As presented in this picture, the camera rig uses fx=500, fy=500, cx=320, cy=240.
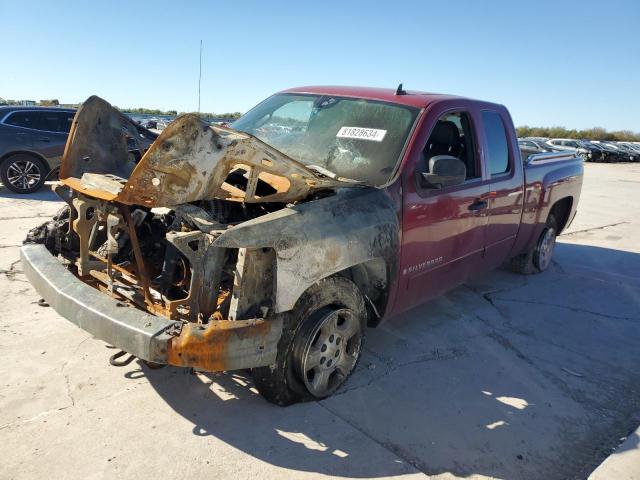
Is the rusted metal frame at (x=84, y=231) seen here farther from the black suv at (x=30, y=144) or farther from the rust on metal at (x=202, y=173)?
the black suv at (x=30, y=144)

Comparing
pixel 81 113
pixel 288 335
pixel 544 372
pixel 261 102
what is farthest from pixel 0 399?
pixel 544 372

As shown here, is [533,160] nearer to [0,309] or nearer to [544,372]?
[544,372]

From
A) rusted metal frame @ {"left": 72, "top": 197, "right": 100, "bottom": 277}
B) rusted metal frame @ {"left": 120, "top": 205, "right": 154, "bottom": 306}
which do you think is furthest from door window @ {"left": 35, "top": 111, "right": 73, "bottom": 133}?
rusted metal frame @ {"left": 120, "top": 205, "right": 154, "bottom": 306}

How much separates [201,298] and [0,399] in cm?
146

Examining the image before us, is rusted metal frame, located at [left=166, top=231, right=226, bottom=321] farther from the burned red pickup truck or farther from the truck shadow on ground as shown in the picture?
the truck shadow on ground

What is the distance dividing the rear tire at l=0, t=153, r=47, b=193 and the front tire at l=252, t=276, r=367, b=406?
869 centimetres

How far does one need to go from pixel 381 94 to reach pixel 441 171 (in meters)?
0.99

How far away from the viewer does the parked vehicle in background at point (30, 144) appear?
9375mm

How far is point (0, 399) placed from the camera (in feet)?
9.73

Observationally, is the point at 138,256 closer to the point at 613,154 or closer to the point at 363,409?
the point at 363,409

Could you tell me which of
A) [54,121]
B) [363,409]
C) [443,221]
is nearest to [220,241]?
[363,409]

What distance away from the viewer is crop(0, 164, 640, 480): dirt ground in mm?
2615

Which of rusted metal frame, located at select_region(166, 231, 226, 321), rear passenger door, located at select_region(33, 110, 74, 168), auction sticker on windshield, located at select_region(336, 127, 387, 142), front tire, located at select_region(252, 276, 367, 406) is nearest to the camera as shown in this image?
rusted metal frame, located at select_region(166, 231, 226, 321)

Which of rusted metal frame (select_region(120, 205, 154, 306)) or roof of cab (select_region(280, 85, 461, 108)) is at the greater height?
roof of cab (select_region(280, 85, 461, 108))
